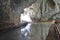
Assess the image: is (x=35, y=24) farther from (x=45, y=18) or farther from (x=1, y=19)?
(x=1, y=19)

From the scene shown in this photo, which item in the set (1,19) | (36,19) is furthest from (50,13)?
(1,19)

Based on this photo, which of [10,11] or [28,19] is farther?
[28,19]

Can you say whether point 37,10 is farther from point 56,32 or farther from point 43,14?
point 56,32

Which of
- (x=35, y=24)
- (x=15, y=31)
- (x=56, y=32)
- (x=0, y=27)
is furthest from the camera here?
(x=35, y=24)

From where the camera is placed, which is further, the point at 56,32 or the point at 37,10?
the point at 37,10

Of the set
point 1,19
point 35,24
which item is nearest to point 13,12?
point 1,19

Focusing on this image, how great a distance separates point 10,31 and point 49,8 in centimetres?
118

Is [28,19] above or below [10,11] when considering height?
below

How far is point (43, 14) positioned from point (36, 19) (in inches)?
6.5

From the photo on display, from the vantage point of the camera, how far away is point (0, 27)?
5.85 feet

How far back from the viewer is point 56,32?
1.31 meters

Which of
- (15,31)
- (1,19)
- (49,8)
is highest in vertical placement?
(49,8)

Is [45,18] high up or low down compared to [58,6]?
down

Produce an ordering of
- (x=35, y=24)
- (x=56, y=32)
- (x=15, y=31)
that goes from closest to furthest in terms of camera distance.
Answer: (x=56, y=32) < (x=15, y=31) < (x=35, y=24)
